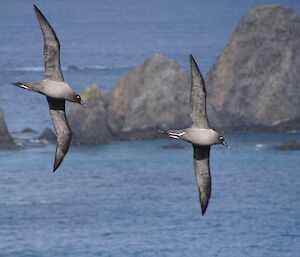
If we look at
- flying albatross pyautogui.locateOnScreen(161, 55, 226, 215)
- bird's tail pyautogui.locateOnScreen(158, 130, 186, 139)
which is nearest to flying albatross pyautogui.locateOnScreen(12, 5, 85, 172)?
bird's tail pyautogui.locateOnScreen(158, 130, 186, 139)

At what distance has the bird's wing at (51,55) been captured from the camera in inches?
1713

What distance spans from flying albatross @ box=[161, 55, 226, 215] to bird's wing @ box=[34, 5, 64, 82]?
10.4 ft

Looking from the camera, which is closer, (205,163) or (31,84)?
(31,84)

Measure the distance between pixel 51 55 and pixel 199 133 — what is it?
427 cm

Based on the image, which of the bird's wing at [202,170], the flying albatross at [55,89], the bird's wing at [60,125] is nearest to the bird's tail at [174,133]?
the bird's wing at [202,170]

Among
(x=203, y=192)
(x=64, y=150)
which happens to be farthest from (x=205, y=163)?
(x=64, y=150)

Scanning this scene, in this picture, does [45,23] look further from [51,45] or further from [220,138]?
[220,138]

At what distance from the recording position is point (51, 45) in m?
44.4

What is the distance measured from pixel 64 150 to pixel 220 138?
4.11 metres

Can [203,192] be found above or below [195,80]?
below

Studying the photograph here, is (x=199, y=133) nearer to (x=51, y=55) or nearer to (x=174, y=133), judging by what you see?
(x=174, y=133)

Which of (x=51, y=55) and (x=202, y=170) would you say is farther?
(x=202, y=170)

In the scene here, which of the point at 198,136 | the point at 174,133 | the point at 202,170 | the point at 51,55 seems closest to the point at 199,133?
the point at 198,136

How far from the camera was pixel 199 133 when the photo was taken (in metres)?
43.9
